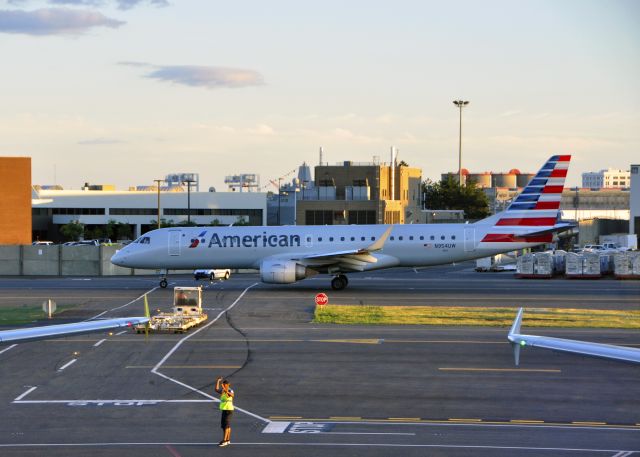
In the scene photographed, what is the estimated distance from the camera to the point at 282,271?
54062mm

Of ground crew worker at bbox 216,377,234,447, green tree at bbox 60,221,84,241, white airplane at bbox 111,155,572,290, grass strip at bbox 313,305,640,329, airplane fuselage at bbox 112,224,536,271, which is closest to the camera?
ground crew worker at bbox 216,377,234,447

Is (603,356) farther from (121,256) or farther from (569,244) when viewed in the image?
(569,244)

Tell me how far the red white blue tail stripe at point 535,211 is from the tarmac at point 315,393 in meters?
16.7

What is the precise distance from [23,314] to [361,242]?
2092 cm

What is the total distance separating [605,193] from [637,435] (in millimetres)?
180179

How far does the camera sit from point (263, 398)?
26.2 meters

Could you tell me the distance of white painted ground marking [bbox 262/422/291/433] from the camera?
22.5 m

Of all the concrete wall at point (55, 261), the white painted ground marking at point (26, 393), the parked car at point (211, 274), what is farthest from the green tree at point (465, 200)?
the white painted ground marking at point (26, 393)

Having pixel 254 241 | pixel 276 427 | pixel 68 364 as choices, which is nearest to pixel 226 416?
pixel 276 427

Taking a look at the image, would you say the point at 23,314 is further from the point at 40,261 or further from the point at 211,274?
the point at 40,261

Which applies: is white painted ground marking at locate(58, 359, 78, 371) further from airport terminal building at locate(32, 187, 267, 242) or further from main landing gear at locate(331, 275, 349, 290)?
airport terminal building at locate(32, 187, 267, 242)

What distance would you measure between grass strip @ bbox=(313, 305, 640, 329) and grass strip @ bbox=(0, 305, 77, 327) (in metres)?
13.8

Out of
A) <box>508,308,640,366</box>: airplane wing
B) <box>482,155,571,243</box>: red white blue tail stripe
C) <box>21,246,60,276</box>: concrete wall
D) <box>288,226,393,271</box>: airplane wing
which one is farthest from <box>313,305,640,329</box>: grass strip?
<box>21,246,60,276</box>: concrete wall

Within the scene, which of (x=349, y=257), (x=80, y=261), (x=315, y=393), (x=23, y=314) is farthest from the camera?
(x=80, y=261)
